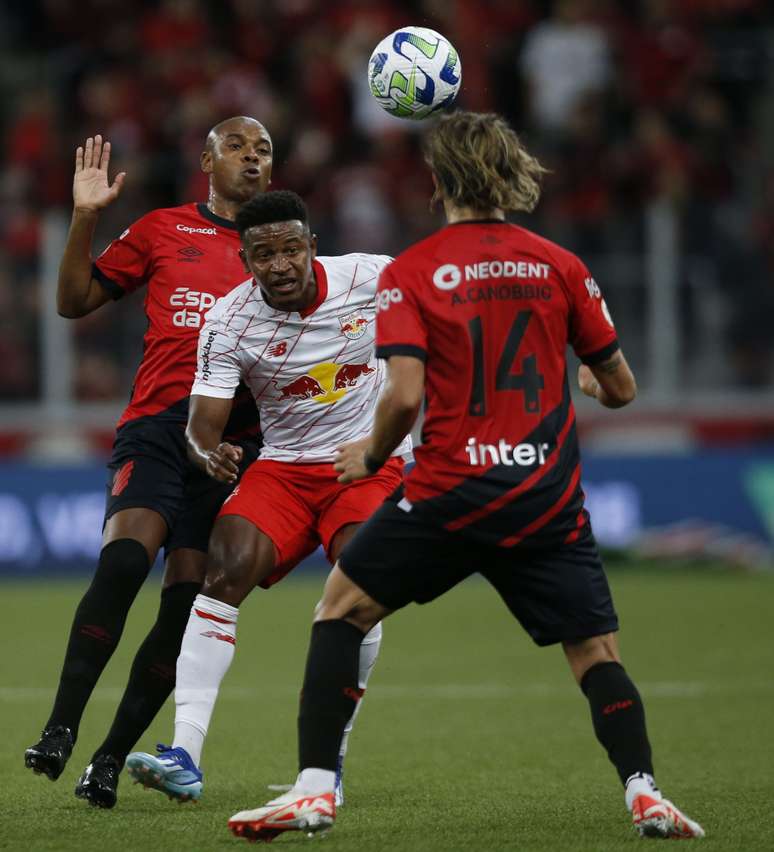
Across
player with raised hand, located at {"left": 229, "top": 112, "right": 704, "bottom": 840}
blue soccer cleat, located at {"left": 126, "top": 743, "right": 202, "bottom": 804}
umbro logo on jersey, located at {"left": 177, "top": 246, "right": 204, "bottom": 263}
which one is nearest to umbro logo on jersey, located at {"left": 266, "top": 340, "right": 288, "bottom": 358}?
umbro logo on jersey, located at {"left": 177, "top": 246, "right": 204, "bottom": 263}

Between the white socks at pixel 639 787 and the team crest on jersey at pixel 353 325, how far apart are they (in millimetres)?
1949

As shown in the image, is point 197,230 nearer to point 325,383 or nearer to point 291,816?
point 325,383

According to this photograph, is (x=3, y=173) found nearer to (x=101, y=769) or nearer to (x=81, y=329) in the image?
(x=81, y=329)

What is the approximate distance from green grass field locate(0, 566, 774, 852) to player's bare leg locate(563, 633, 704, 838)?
0.38 feet

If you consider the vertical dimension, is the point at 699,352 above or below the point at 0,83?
below

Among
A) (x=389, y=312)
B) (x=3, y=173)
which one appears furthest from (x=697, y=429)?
(x=389, y=312)

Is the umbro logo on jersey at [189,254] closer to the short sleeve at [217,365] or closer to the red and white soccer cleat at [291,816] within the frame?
the short sleeve at [217,365]

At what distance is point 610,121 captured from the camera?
52.4 feet

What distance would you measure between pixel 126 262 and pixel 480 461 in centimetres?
207

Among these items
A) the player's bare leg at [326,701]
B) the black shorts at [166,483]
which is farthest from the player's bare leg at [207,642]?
the player's bare leg at [326,701]

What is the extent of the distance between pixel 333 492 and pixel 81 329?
932 cm

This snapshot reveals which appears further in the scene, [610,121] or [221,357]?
[610,121]

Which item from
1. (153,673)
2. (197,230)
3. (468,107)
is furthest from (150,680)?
(468,107)

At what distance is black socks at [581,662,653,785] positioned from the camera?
504 centimetres
